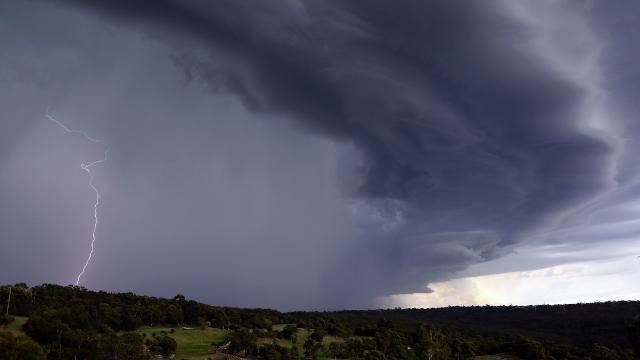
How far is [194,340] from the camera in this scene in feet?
391

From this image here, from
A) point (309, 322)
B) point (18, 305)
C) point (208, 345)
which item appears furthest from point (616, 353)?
point (18, 305)

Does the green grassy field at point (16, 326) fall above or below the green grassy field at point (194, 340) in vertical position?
above

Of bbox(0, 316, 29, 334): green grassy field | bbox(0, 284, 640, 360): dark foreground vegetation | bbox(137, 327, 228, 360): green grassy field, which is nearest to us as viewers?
bbox(0, 284, 640, 360): dark foreground vegetation

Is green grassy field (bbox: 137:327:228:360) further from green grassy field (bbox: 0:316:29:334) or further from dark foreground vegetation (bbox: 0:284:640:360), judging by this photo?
green grassy field (bbox: 0:316:29:334)

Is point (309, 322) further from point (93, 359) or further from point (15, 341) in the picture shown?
point (15, 341)

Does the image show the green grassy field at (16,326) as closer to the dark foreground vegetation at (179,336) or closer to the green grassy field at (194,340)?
the dark foreground vegetation at (179,336)

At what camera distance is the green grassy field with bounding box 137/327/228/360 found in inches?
4145

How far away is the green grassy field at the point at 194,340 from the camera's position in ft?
345

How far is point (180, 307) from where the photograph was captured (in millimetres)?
153500

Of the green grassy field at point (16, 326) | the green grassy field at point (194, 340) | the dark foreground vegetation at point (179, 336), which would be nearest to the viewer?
the dark foreground vegetation at point (179, 336)

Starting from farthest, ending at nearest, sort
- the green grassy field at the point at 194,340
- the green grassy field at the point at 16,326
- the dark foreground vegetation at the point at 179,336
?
the green grassy field at the point at 194,340, the green grassy field at the point at 16,326, the dark foreground vegetation at the point at 179,336

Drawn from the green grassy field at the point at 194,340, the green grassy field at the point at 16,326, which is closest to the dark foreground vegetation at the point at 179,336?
the green grassy field at the point at 16,326

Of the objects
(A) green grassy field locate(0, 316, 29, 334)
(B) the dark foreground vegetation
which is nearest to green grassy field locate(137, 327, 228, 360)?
(B) the dark foreground vegetation

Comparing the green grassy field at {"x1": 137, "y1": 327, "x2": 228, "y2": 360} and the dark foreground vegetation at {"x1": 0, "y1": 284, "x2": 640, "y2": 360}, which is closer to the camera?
the dark foreground vegetation at {"x1": 0, "y1": 284, "x2": 640, "y2": 360}
